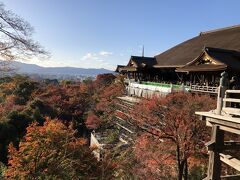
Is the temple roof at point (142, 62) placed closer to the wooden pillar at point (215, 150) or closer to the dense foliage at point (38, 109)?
the dense foliage at point (38, 109)

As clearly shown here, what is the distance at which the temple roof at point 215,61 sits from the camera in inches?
741

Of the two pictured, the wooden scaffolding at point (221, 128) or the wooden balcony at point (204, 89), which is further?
the wooden balcony at point (204, 89)

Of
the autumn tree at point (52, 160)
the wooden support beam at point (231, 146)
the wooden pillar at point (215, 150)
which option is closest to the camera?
the wooden pillar at point (215, 150)

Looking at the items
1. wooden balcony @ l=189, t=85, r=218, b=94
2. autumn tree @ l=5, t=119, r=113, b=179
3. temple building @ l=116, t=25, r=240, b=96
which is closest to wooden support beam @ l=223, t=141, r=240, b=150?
autumn tree @ l=5, t=119, r=113, b=179

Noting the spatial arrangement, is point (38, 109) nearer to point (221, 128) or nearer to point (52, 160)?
point (52, 160)

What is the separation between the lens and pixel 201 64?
2164 cm

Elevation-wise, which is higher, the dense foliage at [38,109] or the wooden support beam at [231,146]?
the wooden support beam at [231,146]

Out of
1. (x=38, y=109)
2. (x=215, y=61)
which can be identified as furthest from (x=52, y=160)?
(x=38, y=109)

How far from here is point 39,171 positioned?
13.3 metres

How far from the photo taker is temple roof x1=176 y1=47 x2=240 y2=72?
61.7 feet

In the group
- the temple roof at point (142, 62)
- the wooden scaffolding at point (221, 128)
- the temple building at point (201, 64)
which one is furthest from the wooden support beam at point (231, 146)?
the temple roof at point (142, 62)

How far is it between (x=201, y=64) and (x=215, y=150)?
612 inches

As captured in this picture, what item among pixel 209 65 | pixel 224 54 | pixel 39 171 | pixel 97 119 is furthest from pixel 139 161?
pixel 97 119

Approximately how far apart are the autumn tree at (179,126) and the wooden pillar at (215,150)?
6.87 meters
